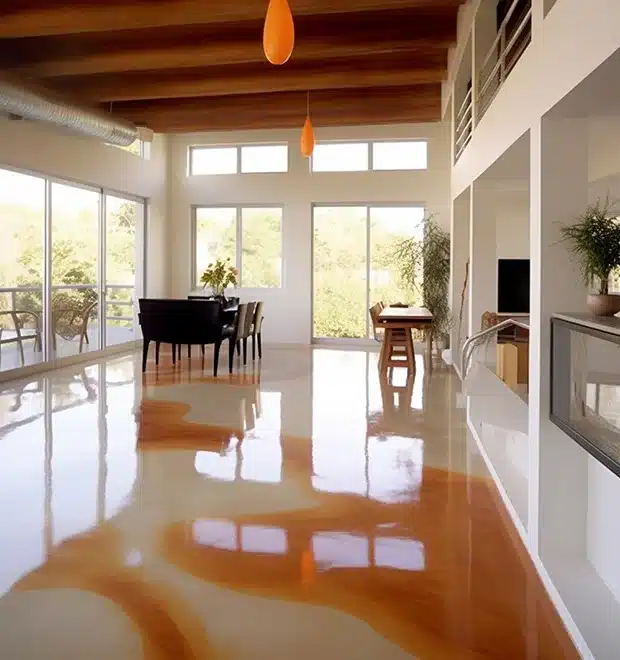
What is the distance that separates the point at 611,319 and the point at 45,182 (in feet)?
28.0

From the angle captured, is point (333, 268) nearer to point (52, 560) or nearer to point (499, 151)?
point (499, 151)

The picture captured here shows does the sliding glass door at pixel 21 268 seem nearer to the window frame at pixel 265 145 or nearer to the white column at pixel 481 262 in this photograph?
the window frame at pixel 265 145

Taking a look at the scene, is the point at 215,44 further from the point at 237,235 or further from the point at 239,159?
the point at 237,235

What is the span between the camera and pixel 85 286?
10898 millimetres

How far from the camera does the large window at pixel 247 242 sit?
43.8ft

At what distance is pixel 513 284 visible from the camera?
35.4 ft

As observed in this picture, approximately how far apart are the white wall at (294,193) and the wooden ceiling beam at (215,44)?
4682 millimetres

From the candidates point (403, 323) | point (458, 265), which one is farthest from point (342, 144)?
point (403, 323)

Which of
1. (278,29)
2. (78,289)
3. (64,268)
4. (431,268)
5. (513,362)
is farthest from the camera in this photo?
(431,268)

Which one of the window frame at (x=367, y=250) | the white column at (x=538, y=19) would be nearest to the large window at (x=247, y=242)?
the window frame at (x=367, y=250)

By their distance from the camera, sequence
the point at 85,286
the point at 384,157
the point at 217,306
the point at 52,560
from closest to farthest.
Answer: the point at 52,560 < the point at 217,306 < the point at 85,286 < the point at 384,157

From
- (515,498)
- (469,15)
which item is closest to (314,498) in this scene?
(515,498)

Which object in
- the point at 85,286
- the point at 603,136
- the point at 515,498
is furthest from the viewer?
the point at 85,286

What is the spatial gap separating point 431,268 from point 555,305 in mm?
8726
